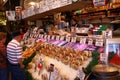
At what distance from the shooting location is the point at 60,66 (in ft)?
11.2

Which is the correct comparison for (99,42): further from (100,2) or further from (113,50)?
(100,2)

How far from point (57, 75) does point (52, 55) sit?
629mm

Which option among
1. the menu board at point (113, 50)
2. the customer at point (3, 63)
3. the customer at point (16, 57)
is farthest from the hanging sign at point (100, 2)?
the customer at point (3, 63)

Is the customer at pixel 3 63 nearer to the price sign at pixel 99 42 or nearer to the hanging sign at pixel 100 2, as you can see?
the price sign at pixel 99 42

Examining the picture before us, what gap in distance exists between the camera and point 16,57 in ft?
14.9

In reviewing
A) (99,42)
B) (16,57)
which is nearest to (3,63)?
(16,57)

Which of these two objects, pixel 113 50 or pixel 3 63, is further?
pixel 3 63

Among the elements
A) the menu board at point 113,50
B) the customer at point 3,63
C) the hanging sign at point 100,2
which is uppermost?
the hanging sign at point 100,2

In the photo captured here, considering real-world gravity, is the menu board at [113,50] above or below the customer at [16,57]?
above

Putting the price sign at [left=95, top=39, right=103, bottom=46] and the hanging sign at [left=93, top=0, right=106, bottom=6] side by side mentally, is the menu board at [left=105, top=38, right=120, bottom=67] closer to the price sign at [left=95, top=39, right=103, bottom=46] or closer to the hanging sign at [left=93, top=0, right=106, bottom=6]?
the price sign at [left=95, top=39, right=103, bottom=46]

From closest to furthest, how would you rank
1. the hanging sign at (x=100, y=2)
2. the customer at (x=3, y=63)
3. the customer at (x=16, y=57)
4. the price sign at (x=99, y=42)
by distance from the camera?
the hanging sign at (x=100, y=2)
the price sign at (x=99, y=42)
the customer at (x=16, y=57)
the customer at (x=3, y=63)

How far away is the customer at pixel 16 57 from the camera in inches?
178

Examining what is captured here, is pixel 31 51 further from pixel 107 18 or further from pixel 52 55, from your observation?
pixel 107 18

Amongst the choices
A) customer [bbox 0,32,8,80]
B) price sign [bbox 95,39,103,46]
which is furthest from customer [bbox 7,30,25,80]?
price sign [bbox 95,39,103,46]
